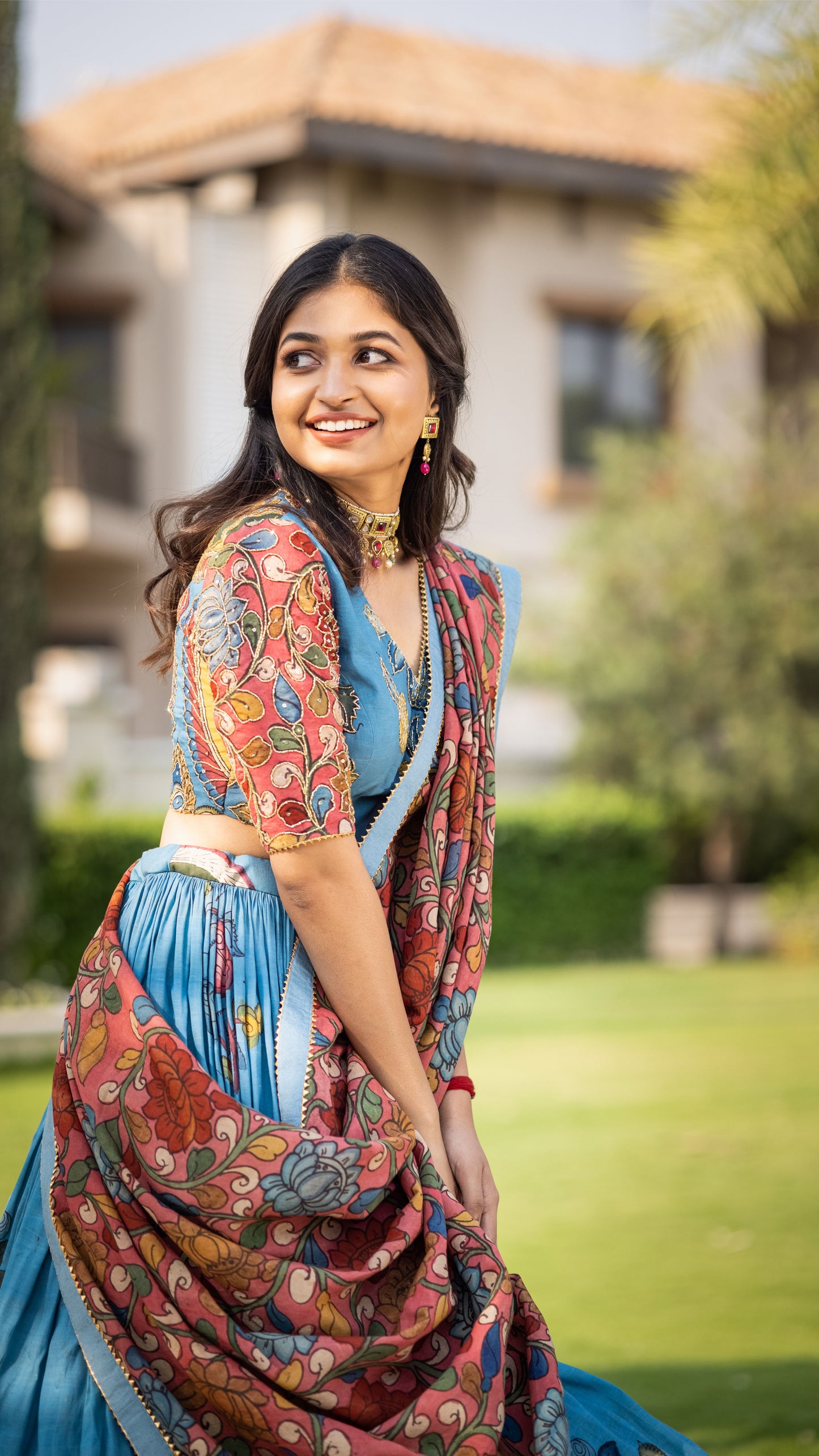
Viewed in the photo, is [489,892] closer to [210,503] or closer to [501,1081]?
[210,503]

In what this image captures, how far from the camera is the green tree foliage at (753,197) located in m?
7.35

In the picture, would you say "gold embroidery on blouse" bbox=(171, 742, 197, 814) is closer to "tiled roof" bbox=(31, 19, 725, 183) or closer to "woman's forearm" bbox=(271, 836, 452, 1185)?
"woman's forearm" bbox=(271, 836, 452, 1185)

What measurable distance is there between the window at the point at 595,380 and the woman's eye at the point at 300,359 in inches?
594

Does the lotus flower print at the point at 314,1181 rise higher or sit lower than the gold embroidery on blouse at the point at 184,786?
lower

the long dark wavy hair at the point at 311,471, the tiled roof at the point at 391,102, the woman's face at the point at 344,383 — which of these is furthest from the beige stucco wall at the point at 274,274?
the woman's face at the point at 344,383

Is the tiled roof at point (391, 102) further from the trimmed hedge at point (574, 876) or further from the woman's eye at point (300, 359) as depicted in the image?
the woman's eye at point (300, 359)

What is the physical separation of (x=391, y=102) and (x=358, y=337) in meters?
15.2

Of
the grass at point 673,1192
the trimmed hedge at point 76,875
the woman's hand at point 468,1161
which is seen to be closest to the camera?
the woman's hand at point 468,1161

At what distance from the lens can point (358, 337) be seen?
2055 mm

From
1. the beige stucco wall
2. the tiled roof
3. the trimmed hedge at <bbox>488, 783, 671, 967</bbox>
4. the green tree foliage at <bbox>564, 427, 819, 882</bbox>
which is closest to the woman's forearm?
the trimmed hedge at <bbox>488, 783, 671, 967</bbox>

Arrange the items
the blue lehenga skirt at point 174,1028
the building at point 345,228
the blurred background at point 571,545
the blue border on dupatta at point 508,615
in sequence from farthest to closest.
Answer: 1. the building at point 345,228
2. the blurred background at point 571,545
3. the blue border on dupatta at point 508,615
4. the blue lehenga skirt at point 174,1028

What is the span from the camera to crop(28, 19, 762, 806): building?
602 inches

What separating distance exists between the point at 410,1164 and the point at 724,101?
7.28 m

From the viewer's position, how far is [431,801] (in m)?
2.13
